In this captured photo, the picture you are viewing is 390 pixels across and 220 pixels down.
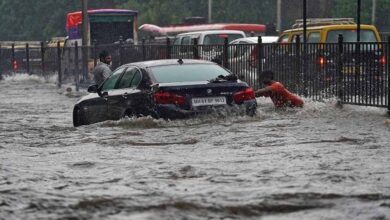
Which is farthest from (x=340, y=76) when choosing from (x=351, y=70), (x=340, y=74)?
(x=351, y=70)

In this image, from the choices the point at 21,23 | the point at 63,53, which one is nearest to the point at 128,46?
the point at 63,53

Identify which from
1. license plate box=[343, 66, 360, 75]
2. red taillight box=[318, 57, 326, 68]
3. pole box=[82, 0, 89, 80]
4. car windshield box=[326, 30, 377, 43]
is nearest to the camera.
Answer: license plate box=[343, 66, 360, 75]

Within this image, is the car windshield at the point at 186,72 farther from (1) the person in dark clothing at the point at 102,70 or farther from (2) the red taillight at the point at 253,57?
(2) the red taillight at the point at 253,57

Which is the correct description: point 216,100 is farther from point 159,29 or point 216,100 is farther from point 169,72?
point 159,29

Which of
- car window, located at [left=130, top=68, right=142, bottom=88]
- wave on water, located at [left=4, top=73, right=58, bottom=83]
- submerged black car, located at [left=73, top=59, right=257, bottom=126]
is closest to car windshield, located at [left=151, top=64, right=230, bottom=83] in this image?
submerged black car, located at [left=73, top=59, right=257, bottom=126]

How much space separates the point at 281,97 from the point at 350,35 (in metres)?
5.81

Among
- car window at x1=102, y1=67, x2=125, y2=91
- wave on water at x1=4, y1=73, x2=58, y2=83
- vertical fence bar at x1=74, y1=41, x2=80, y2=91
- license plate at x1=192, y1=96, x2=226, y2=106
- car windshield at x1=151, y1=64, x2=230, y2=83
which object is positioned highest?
car windshield at x1=151, y1=64, x2=230, y2=83

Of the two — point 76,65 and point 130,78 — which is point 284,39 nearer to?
point 130,78

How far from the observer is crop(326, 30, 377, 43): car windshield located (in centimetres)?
2067

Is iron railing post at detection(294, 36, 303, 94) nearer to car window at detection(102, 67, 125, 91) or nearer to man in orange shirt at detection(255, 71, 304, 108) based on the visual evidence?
man in orange shirt at detection(255, 71, 304, 108)

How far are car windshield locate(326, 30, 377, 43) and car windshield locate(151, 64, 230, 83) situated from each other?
6.86m

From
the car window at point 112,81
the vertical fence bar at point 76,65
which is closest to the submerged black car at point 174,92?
the car window at point 112,81

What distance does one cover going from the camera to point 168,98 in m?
13.6

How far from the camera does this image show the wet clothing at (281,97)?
51.4ft
